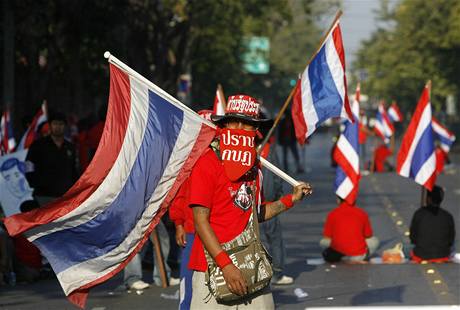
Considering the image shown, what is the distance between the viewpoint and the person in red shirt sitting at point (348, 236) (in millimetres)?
14680

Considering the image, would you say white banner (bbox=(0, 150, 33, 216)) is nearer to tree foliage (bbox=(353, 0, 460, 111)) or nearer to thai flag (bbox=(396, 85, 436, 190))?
thai flag (bbox=(396, 85, 436, 190))

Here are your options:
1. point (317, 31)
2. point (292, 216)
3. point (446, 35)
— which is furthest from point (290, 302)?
point (317, 31)

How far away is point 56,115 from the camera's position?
46.0 feet

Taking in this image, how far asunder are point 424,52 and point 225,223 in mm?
62574

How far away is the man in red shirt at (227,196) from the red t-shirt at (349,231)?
7.39 metres

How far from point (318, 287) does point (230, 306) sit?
19.8 feet

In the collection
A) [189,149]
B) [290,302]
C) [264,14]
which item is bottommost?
[290,302]

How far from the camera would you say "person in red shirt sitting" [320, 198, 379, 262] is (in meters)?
14.7

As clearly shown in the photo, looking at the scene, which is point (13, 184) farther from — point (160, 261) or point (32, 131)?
point (32, 131)

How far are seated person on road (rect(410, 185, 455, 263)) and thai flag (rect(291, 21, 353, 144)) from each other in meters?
2.94

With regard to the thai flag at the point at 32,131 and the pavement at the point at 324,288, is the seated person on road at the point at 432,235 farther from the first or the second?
the thai flag at the point at 32,131

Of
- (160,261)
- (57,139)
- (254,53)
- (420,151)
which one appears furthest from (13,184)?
(254,53)

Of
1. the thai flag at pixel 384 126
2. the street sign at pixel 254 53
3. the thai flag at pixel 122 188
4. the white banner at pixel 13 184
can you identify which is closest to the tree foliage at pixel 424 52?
the street sign at pixel 254 53

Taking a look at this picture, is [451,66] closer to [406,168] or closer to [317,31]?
[406,168]
